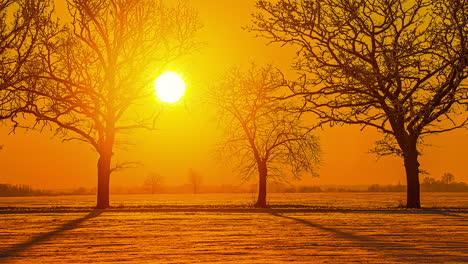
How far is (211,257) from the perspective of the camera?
479 inches

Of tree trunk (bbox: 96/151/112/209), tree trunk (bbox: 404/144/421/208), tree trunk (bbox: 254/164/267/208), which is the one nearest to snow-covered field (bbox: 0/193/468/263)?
tree trunk (bbox: 404/144/421/208)

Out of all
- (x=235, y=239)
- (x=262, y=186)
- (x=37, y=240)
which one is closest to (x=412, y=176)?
(x=262, y=186)

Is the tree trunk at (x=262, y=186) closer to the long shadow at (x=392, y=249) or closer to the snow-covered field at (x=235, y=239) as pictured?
the snow-covered field at (x=235, y=239)

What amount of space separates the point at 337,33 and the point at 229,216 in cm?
955

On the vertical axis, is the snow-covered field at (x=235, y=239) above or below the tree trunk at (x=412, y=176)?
below

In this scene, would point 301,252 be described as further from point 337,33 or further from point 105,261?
point 337,33

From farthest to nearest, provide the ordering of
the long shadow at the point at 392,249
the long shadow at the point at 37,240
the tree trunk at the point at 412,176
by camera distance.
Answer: the tree trunk at the point at 412,176
the long shadow at the point at 37,240
the long shadow at the point at 392,249

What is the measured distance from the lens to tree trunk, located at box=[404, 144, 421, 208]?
Result: 29.5m

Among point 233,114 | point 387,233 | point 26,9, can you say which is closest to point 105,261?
point 387,233

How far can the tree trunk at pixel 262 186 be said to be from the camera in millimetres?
35969

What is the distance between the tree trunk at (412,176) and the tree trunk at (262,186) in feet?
30.1

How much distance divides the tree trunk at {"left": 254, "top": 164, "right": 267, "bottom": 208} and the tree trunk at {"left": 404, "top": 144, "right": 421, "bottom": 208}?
9172mm

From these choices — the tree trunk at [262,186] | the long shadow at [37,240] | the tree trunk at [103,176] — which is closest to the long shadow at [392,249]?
the long shadow at [37,240]

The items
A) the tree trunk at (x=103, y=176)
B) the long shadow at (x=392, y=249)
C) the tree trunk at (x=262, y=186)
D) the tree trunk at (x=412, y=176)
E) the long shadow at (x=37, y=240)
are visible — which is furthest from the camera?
the tree trunk at (x=262, y=186)
